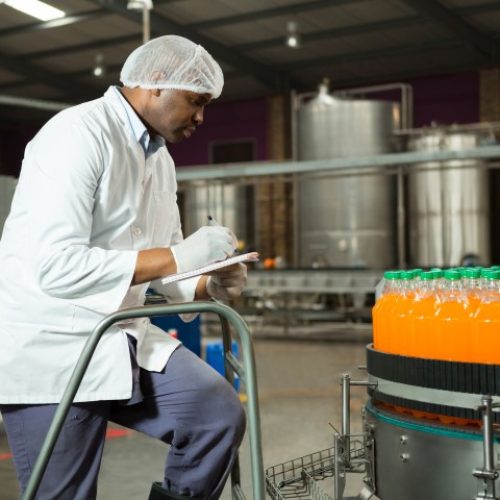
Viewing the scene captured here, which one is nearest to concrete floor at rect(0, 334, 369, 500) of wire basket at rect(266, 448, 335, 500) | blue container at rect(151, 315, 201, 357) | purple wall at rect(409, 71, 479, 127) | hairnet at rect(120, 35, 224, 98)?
blue container at rect(151, 315, 201, 357)

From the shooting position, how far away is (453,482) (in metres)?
2.07

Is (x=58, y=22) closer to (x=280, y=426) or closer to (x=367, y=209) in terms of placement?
(x=367, y=209)

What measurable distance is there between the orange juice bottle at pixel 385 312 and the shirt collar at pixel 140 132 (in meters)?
0.83

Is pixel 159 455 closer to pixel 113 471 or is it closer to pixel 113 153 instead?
pixel 113 471

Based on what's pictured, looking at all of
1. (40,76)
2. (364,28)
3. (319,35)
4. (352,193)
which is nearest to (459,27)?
(364,28)

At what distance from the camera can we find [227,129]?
1688 centimetres

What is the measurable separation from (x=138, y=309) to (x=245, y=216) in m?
12.2

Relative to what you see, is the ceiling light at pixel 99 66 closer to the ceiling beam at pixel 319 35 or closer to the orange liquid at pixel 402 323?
the ceiling beam at pixel 319 35

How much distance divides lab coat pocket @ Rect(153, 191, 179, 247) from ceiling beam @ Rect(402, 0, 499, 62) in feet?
31.8

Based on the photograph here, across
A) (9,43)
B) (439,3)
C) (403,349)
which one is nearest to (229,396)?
(403,349)

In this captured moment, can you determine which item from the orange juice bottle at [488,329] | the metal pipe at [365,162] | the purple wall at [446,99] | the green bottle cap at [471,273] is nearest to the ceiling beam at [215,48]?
the purple wall at [446,99]

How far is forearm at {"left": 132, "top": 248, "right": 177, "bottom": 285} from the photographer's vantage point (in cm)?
196

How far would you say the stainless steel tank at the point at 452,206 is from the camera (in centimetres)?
1125

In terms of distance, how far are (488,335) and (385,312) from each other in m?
0.37
